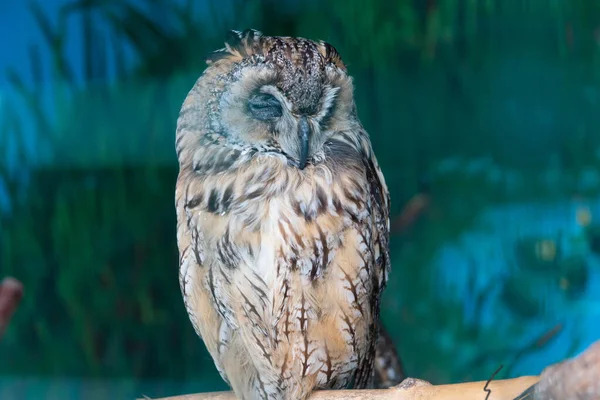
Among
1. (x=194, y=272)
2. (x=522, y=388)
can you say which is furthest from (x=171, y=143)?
(x=522, y=388)

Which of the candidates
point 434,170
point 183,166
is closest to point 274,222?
point 183,166

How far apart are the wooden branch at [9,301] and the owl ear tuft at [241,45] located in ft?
3.77

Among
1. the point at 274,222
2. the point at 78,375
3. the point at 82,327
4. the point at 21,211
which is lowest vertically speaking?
the point at 78,375

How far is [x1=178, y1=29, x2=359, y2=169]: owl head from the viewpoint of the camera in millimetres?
1120

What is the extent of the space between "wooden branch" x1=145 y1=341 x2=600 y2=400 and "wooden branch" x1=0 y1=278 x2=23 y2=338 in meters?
0.91

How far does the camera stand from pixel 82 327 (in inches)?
75.6

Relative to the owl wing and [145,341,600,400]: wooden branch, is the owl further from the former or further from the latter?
[145,341,600,400]: wooden branch

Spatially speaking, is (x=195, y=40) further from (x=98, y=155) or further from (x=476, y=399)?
(x=476, y=399)

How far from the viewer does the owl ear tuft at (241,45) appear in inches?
46.9

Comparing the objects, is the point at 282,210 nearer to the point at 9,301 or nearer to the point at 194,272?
the point at 194,272

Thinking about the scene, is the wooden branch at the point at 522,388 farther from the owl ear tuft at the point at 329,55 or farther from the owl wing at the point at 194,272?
the owl ear tuft at the point at 329,55

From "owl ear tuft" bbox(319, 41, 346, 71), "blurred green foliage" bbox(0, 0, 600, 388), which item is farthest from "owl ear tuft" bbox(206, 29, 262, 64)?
"blurred green foliage" bbox(0, 0, 600, 388)

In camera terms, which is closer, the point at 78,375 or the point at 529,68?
the point at 529,68

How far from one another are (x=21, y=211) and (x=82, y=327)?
16.4 inches
